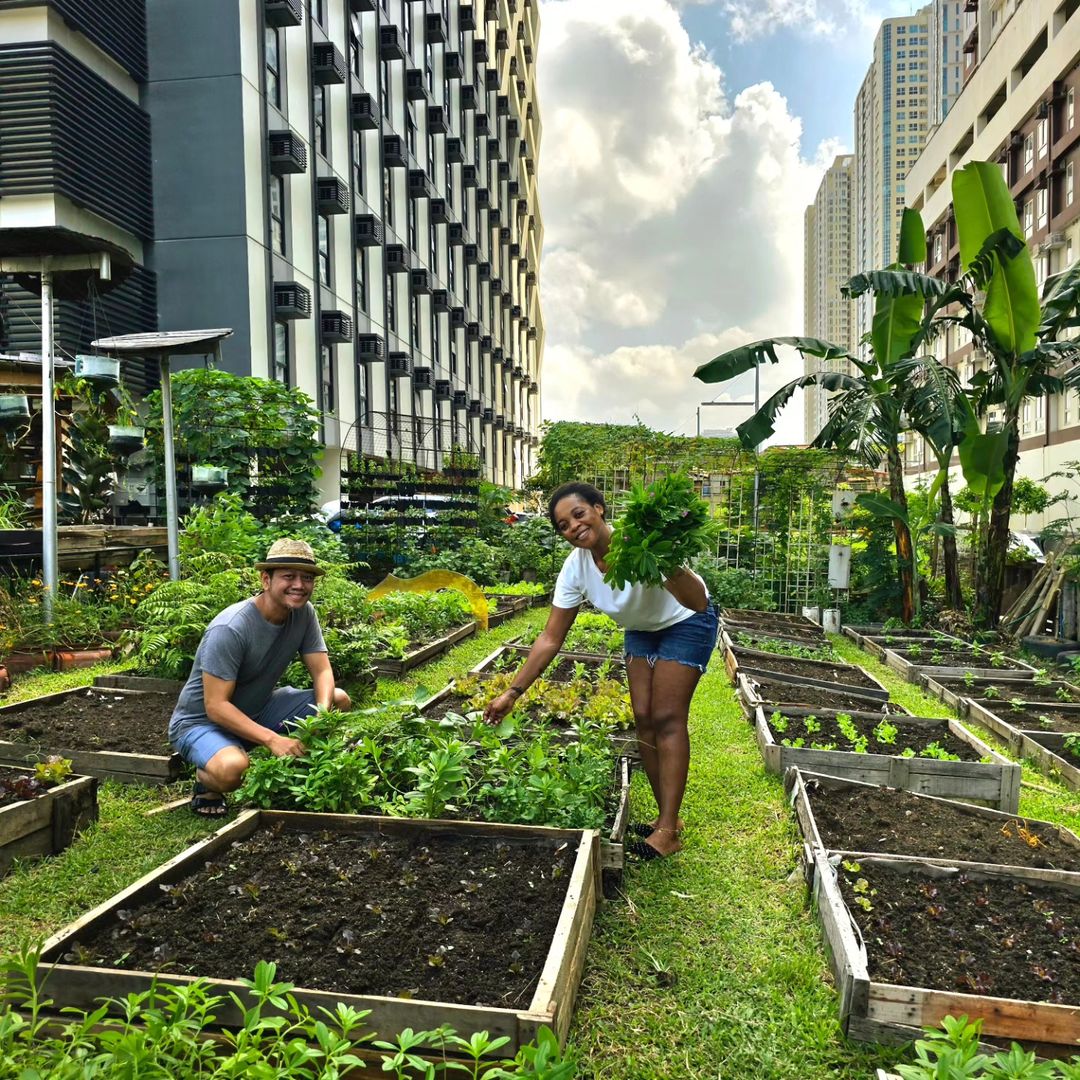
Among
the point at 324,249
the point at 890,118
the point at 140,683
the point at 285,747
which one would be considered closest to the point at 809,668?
the point at 285,747

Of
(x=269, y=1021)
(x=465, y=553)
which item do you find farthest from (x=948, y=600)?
(x=269, y=1021)

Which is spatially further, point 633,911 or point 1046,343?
point 1046,343

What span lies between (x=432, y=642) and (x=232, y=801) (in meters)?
4.94

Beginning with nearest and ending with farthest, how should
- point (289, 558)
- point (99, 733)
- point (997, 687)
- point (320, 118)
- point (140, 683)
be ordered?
point (289, 558) → point (99, 733) → point (140, 683) → point (997, 687) → point (320, 118)

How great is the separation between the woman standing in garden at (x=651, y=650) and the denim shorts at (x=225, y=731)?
1307mm

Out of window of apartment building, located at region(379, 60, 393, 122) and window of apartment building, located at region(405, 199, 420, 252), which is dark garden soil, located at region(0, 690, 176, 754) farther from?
window of apartment building, located at region(405, 199, 420, 252)

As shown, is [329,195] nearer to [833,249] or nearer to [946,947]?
[946,947]

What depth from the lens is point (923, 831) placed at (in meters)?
4.00

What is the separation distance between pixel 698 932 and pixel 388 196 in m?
27.3

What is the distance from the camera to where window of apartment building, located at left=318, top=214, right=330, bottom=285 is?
69.2 feet

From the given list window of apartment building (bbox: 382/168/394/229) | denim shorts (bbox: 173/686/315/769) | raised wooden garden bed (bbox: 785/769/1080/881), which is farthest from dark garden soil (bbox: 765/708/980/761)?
window of apartment building (bbox: 382/168/394/229)

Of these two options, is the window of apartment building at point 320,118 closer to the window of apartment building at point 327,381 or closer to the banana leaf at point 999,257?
the window of apartment building at point 327,381

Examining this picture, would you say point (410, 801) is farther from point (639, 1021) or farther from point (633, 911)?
point (639, 1021)

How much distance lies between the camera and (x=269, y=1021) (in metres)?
2.00
